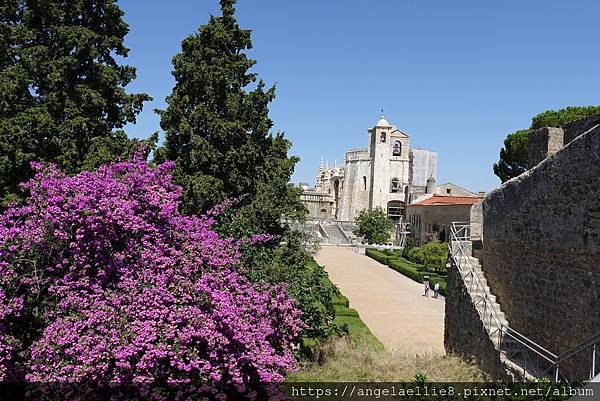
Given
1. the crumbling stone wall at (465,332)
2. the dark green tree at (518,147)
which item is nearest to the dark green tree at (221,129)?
the crumbling stone wall at (465,332)

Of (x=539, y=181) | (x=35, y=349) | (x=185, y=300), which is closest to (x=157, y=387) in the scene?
(x=185, y=300)

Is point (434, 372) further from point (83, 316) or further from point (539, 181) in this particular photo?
point (83, 316)

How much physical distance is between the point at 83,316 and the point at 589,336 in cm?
723

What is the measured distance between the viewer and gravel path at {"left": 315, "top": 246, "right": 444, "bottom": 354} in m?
16.1

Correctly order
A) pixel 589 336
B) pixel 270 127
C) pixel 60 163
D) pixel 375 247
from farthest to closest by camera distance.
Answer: pixel 375 247, pixel 270 127, pixel 60 163, pixel 589 336

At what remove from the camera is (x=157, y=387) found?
22.5 ft

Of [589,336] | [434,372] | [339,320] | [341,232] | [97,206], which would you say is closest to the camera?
[97,206]

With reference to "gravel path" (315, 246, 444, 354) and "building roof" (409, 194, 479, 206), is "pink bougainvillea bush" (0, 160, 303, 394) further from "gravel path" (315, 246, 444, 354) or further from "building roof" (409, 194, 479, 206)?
"building roof" (409, 194, 479, 206)

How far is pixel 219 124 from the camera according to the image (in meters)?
13.6

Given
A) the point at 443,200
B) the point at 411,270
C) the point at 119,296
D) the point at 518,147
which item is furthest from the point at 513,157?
the point at 119,296

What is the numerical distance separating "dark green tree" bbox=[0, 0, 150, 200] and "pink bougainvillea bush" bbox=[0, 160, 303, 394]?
513 cm

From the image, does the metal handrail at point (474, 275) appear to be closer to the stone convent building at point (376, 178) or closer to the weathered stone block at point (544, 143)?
the weathered stone block at point (544, 143)

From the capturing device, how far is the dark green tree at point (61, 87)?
1269cm

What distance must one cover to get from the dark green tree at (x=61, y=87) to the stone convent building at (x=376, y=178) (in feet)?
164
